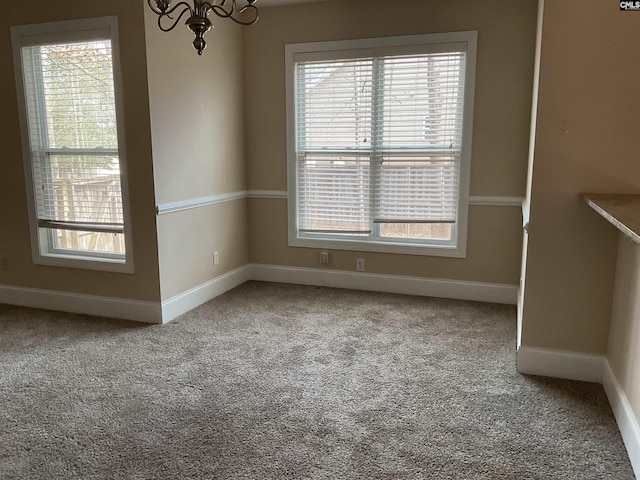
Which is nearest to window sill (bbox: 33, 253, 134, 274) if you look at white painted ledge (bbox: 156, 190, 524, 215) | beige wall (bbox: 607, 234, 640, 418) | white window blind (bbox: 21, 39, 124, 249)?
white window blind (bbox: 21, 39, 124, 249)

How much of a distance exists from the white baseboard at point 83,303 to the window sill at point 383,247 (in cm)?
153

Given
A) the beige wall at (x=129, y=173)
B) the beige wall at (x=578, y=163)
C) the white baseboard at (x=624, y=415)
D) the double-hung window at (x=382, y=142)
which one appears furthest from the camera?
the double-hung window at (x=382, y=142)

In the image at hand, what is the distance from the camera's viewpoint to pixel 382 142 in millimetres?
4273

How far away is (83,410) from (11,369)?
81 centimetres

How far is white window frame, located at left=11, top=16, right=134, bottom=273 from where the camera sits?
345 cm

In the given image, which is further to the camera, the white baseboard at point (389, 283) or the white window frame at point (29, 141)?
the white baseboard at point (389, 283)

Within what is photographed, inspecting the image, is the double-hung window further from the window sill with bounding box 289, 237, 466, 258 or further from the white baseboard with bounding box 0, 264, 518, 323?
the white baseboard with bounding box 0, 264, 518, 323

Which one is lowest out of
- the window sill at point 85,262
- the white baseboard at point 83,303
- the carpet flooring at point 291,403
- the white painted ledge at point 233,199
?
the carpet flooring at point 291,403

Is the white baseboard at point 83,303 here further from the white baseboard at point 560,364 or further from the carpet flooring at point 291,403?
the white baseboard at point 560,364

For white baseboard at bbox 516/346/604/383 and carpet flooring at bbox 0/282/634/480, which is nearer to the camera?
carpet flooring at bbox 0/282/634/480

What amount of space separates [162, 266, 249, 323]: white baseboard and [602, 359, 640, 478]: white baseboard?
114 inches

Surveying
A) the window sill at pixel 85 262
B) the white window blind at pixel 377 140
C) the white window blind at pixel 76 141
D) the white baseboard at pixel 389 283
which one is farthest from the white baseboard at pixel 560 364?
the white window blind at pixel 76 141

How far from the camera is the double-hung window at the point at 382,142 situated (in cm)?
402

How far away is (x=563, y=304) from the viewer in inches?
106
